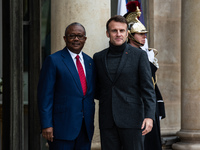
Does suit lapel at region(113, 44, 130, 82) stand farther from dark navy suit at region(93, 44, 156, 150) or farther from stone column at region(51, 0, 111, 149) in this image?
stone column at region(51, 0, 111, 149)

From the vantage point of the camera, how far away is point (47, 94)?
427 cm

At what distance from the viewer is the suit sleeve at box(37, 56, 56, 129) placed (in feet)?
14.0

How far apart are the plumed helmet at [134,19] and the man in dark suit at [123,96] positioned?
1.56 metres

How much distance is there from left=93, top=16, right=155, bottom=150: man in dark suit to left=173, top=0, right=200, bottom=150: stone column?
3.31 metres

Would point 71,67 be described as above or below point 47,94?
above

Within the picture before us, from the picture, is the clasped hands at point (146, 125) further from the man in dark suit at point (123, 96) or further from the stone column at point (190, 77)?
the stone column at point (190, 77)

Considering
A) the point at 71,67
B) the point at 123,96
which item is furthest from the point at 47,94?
the point at 123,96

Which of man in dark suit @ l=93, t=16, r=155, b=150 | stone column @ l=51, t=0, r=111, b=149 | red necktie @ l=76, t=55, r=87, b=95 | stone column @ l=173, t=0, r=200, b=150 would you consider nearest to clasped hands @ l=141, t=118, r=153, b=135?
man in dark suit @ l=93, t=16, r=155, b=150

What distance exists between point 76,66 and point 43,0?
7.94 feet

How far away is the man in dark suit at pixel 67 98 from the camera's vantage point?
429 cm

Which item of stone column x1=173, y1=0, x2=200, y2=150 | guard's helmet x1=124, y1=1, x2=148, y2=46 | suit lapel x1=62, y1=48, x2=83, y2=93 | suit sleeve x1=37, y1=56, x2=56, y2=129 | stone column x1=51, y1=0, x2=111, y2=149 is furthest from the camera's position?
stone column x1=173, y1=0, x2=200, y2=150

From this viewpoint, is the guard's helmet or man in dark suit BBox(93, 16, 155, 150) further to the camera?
the guard's helmet

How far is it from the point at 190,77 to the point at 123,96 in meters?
3.48

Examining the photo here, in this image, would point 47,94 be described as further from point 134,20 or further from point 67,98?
point 134,20
